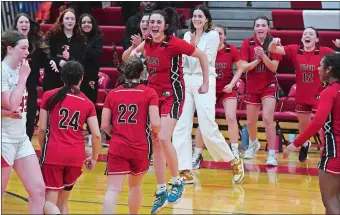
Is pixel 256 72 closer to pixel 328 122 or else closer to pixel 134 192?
pixel 134 192

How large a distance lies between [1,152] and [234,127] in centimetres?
428

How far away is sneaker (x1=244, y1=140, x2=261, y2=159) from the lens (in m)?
10.1

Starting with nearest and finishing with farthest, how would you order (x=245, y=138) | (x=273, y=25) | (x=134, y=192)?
(x=134, y=192) < (x=245, y=138) < (x=273, y=25)

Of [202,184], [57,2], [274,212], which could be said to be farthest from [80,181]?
[57,2]

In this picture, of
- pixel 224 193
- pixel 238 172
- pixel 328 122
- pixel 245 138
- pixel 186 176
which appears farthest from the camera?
pixel 245 138

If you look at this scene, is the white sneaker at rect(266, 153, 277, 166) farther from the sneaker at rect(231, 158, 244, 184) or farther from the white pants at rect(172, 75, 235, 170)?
the white pants at rect(172, 75, 235, 170)

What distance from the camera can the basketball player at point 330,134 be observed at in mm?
5746

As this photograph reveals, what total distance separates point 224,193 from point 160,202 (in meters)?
1.25

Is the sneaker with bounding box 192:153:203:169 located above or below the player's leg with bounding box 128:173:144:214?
below

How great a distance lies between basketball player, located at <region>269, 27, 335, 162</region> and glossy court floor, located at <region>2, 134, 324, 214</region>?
776 mm

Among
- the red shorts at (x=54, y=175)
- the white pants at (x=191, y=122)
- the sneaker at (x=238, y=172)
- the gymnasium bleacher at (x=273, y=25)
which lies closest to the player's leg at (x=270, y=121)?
the sneaker at (x=238, y=172)

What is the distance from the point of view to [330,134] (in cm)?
590

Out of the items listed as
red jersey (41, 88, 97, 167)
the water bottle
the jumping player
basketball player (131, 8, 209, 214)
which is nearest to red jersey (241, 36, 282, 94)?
the water bottle

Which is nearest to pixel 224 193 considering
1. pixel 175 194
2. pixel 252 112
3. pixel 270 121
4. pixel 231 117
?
pixel 175 194
